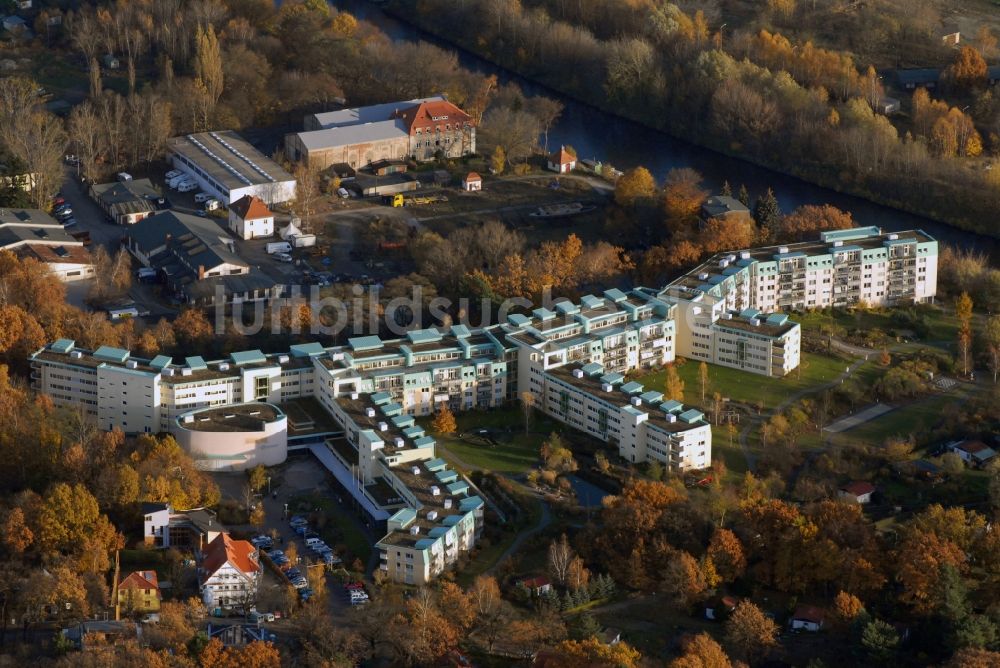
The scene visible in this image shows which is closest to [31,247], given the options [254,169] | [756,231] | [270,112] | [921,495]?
[254,169]

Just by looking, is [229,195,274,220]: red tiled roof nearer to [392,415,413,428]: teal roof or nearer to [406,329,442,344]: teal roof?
[406,329,442,344]: teal roof

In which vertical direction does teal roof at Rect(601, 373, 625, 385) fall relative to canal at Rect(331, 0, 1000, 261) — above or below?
above

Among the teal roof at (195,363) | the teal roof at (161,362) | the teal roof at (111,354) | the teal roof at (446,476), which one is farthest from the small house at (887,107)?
the teal roof at (111,354)

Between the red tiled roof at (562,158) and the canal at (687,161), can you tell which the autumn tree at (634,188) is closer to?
the red tiled roof at (562,158)

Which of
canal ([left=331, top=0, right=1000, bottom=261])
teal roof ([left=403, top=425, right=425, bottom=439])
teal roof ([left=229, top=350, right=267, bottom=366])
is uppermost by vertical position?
teal roof ([left=229, top=350, right=267, bottom=366])

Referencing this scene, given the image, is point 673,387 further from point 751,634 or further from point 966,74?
point 966,74

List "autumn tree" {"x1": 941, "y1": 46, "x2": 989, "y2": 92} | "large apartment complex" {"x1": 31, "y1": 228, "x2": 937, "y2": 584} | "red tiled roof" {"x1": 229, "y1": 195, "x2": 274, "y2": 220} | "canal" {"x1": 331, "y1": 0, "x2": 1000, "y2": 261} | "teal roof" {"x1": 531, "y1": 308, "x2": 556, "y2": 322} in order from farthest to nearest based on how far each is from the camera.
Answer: "autumn tree" {"x1": 941, "y1": 46, "x2": 989, "y2": 92} < "canal" {"x1": 331, "y1": 0, "x2": 1000, "y2": 261} < "red tiled roof" {"x1": 229, "y1": 195, "x2": 274, "y2": 220} < "teal roof" {"x1": 531, "y1": 308, "x2": 556, "y2": 322} < "large apartment complex" {"x1": 31, "y1": 228, "x2": 937, "y2": 584}

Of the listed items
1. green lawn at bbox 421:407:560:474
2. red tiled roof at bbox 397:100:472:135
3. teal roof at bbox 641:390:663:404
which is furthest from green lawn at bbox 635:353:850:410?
red tiled roof at bbox 397:100:472:135

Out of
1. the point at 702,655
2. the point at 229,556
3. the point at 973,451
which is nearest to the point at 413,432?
the point at 229,556
